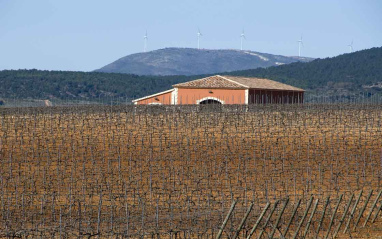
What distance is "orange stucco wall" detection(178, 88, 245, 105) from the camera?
154 ft

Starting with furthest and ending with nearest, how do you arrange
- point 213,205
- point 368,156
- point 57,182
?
1. point 368,156
2. point 57,182
3. point 213,205

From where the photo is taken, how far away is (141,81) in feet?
392

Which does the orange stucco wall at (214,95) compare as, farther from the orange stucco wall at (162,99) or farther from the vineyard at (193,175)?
the vineyard at (193,175)

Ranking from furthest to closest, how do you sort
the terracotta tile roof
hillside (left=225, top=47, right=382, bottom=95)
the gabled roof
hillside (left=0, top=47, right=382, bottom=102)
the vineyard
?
hillside (left=225, top=47, right=382, bottom=95) → hillside (left=0, top=47, right=382, bottom=102) → the terracotta tile roof → the gabled roof → the vineyard

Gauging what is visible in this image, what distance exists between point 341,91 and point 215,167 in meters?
79.1

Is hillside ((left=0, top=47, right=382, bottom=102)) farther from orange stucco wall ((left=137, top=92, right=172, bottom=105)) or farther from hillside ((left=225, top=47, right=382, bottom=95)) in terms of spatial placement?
orange stucco wall ((left=137, top=92, right=172, bottom=105))

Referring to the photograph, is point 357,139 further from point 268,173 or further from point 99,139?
point 99,139

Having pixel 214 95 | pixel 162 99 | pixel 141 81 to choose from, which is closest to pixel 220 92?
pixel 214 95

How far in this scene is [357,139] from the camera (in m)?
29.5

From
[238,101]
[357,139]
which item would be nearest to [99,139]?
[357,139]

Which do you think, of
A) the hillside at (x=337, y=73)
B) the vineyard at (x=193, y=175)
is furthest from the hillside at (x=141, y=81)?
the vineyard at (x=193, y=175)

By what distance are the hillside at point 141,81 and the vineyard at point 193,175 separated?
2390 inches

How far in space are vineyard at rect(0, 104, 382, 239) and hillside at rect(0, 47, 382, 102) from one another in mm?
60714

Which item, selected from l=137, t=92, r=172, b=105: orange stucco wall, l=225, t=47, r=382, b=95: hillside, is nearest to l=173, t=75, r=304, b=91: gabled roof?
l=137, t=92, r=172, b=105: orange stucco wall
